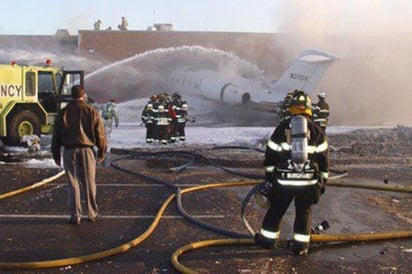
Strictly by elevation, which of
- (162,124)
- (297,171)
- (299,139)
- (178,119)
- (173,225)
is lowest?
(173,225)

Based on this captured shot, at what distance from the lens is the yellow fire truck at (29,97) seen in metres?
13.6

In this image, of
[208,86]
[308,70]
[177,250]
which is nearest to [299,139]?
[177,250]

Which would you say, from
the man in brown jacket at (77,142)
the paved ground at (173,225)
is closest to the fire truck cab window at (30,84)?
the paved ground at (173,225)

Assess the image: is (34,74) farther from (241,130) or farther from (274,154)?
(274,154)

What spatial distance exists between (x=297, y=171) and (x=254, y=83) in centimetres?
2226

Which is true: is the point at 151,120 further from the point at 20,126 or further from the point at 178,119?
the point at 20,126

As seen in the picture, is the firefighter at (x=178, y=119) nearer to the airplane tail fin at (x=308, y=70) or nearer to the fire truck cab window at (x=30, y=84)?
the fire truck cab window at (x=30, y=84)

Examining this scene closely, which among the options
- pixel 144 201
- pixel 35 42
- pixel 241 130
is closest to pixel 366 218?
pixel 144 201

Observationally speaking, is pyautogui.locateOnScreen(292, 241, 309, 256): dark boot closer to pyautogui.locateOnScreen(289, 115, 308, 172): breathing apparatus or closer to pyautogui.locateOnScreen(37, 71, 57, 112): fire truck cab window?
pyautogui.locateOnScreen(289, 115, 308, 172): breathing apparatus

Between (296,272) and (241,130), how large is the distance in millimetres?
13060

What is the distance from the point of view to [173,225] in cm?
642

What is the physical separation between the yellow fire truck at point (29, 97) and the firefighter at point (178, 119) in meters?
2.74

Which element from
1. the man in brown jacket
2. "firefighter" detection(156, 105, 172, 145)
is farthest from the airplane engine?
the man in brown jacket

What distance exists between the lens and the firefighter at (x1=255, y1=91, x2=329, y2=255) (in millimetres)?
5152
